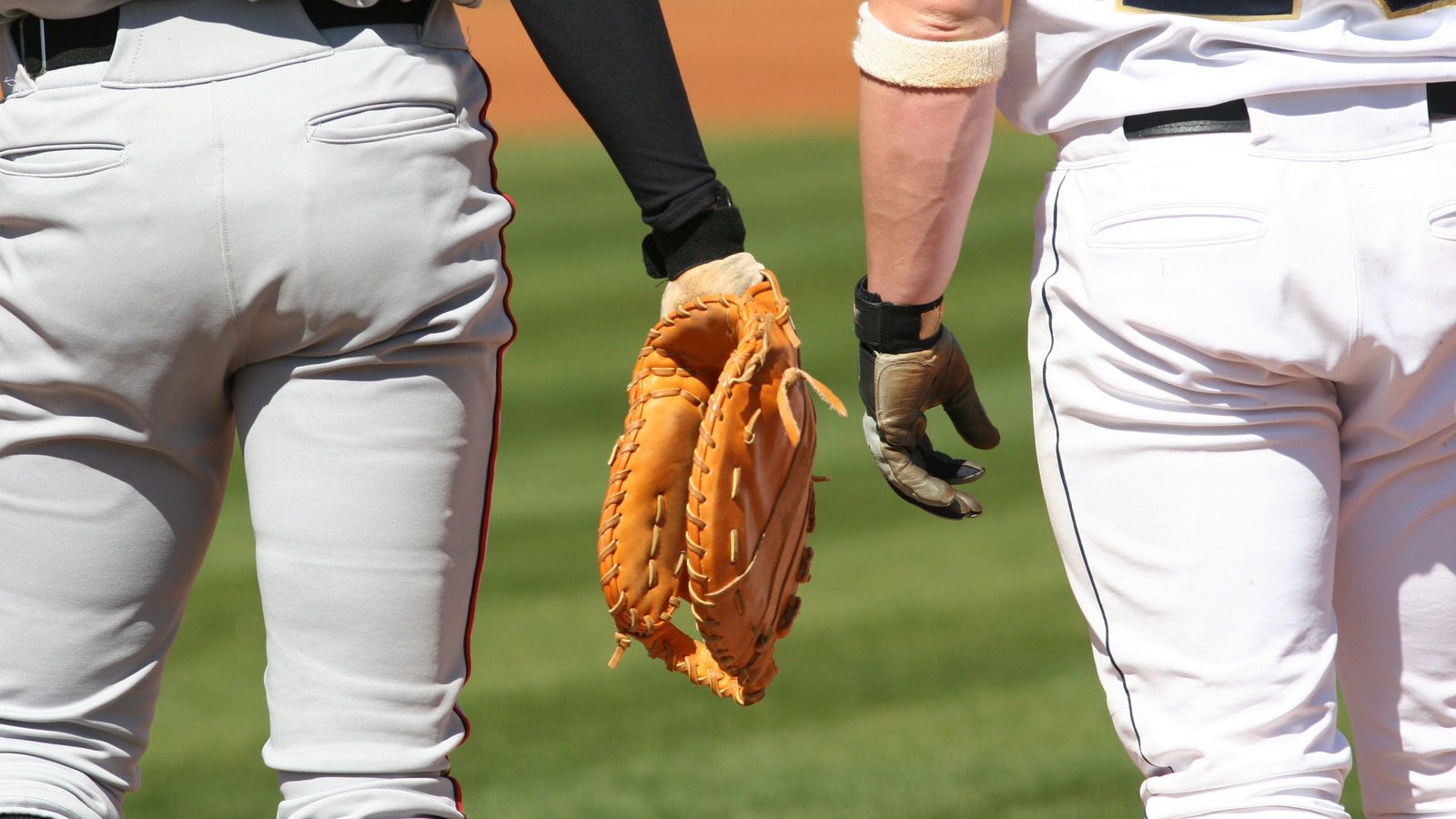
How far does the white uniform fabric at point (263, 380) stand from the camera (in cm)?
135

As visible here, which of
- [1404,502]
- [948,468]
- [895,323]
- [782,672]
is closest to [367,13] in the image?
[895,323]

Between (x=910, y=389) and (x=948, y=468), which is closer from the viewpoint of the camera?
(x=910, y=389)

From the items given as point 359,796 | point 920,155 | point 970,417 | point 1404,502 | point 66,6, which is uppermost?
point 66,6

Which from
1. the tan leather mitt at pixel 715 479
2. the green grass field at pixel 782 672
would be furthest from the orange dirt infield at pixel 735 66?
the tan leather mitt at pixel 715 479

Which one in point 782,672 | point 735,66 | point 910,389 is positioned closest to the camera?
point 910,389

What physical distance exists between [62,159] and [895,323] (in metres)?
0.84

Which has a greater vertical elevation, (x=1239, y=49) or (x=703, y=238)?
(x=1239, y=49)

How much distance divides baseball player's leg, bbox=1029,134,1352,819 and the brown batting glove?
29cm

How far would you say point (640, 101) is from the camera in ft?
4.89

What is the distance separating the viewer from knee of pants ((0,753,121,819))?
1411mm

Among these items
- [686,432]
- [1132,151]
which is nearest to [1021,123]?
[1132,151]

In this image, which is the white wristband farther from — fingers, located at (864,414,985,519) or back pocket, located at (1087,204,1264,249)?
fingers, located at (864,414,985,519)

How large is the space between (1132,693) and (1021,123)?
58 centimetres

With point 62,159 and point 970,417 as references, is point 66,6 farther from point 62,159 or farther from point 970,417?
point 970,417
